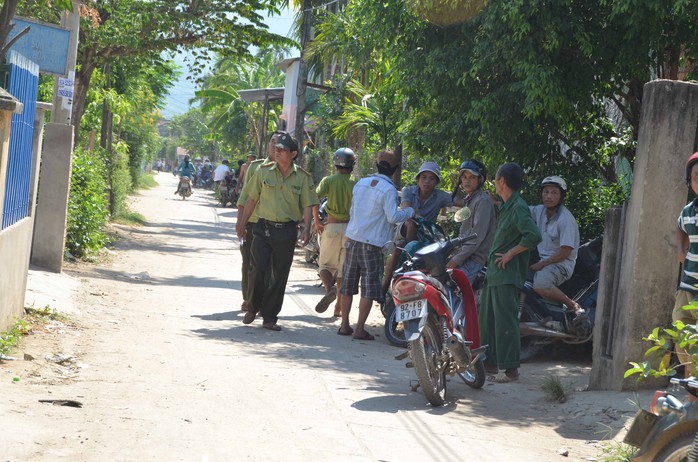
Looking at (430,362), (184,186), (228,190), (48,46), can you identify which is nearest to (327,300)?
(430,362)

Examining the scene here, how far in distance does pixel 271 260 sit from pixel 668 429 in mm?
5742

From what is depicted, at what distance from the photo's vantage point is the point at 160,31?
18.3m

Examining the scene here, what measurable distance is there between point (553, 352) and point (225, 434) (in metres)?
4.95

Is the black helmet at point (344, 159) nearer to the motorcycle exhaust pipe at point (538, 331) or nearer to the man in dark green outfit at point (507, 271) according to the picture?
the motorcycle exhaust pipe at point (538, 331)

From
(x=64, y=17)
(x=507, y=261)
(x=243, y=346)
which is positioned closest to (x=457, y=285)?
(x=507, y=261)

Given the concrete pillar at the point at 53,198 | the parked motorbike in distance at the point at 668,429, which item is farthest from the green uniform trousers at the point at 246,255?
the parked motorbike in distance at the point at 668,429

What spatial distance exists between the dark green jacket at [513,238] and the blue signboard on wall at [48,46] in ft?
19.8

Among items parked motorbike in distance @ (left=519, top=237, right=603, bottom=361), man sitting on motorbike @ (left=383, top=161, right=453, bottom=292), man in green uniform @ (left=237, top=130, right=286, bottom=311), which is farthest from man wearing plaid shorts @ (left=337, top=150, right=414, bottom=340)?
parked motorbike in distance @ (left=519, top=237, right=603, bottom=361)

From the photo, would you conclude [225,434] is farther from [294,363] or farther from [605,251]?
[605,251]

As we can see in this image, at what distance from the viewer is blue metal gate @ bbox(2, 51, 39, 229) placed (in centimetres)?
763

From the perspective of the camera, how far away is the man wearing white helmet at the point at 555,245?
29.4ft

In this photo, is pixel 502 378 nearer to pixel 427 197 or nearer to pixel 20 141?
pixel 427 197

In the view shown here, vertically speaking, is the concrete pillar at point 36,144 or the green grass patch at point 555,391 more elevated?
the concrete pillar at point 36,144

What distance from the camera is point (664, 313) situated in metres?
6.92
